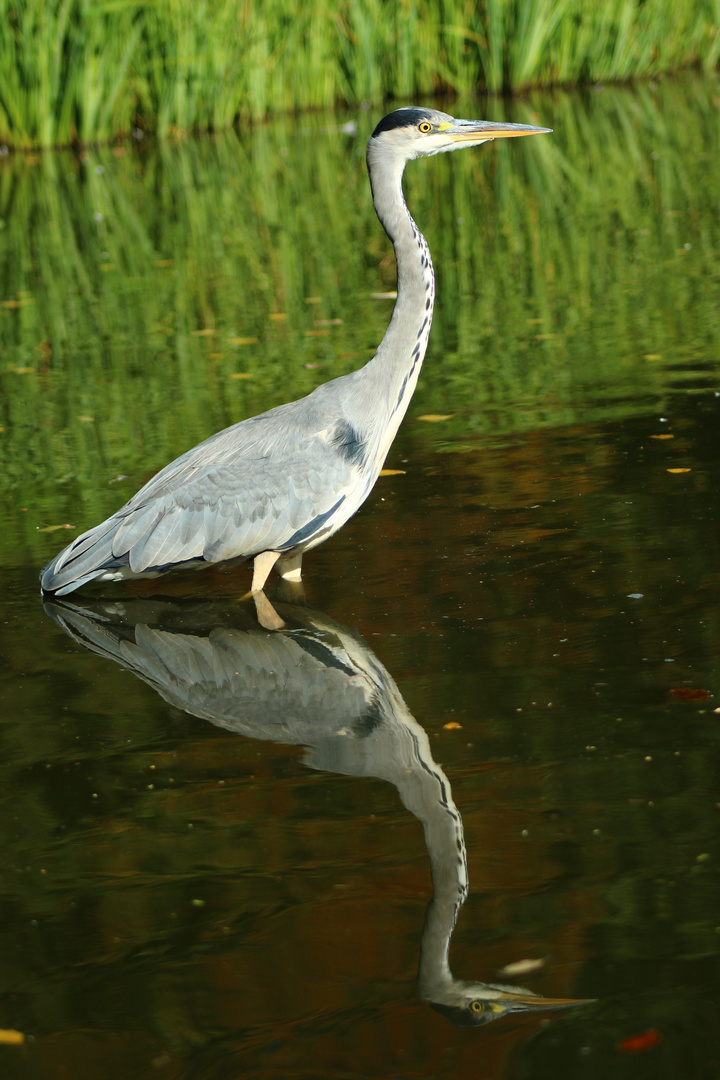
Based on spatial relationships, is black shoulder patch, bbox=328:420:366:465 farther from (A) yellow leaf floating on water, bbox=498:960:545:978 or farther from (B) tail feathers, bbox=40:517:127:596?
(A) yellow leaf floating on water, bbox=498:960:545:978

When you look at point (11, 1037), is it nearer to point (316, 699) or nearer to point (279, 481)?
point (316, 699)

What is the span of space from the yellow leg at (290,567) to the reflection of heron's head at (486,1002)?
9.39 feet

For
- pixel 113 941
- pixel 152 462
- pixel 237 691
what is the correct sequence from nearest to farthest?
pixel 113 941, pixel 237 691, pixel 152 462

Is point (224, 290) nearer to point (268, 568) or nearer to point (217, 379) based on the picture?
point (217, 379)

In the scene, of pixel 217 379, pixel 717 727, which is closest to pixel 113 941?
pixel 717 727

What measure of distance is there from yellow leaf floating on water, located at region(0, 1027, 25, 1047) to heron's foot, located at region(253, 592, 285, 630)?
2.43 m

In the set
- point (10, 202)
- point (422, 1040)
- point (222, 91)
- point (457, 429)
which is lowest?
point (422, 1040)

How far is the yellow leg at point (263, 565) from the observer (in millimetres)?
5727

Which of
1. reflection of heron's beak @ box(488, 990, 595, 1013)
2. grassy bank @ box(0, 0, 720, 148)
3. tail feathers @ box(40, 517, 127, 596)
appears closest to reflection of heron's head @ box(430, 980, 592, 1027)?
reflection of heron's beak @ box(488, 990, 595, 1013)

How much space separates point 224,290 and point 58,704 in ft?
24.2

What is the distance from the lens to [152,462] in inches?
296

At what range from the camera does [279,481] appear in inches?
223

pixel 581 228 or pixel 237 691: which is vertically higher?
pixel 581 228

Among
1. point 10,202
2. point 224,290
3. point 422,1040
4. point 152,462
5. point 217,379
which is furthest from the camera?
point 10,202
